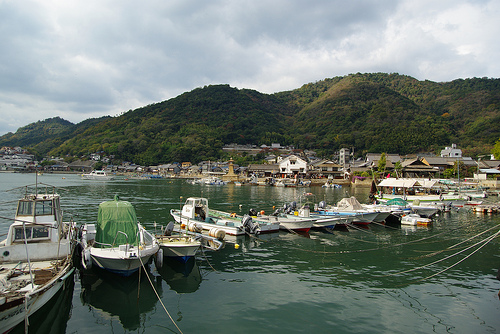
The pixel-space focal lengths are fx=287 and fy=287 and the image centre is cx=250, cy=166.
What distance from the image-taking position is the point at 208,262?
48.5 feet

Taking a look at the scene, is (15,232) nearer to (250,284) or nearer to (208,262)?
(208,262)

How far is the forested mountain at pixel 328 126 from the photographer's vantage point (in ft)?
393

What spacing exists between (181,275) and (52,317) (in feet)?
16.6

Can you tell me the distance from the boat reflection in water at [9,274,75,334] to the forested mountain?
11719cm

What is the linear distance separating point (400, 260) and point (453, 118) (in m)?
150

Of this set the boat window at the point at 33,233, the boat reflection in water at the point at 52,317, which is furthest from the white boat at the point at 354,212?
the boat window at the point at 33,233

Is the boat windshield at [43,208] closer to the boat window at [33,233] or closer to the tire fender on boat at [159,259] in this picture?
the boat window at [33,233]

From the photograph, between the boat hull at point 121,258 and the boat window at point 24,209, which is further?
the boat window at point 24,209

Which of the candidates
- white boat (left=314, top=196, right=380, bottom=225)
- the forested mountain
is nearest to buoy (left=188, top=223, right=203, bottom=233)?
white boat (left=314, top=196, right=380, bottom=225)

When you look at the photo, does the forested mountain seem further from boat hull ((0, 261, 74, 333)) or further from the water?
boat hull ((0, 261, 74, 333))

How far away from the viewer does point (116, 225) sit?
42.2 ft

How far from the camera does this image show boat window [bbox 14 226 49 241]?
10828 mm

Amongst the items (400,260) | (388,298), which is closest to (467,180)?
(400,260)

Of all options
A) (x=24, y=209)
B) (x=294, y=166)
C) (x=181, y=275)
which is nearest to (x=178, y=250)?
(x=181, y=275)
